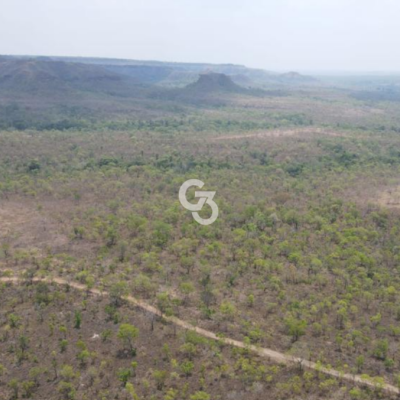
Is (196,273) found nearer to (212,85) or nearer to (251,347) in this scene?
(251,347)

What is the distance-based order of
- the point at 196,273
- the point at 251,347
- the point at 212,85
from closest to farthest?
the point at 251,347 < the point at 196,273 < the point at 212,85

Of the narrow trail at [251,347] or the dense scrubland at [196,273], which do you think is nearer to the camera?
the narrow trail at [251,347]

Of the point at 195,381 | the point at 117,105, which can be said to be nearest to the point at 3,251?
the point at 195,381

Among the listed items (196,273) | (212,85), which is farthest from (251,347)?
(212,85)

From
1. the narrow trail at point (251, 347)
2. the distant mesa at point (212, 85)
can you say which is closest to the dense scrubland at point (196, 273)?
the narrow trail at point (251, 347)

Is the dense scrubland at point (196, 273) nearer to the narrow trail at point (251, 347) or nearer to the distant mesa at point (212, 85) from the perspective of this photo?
the narrow trail at point (251, 347)

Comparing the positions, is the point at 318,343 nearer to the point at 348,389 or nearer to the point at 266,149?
the point at 348,389

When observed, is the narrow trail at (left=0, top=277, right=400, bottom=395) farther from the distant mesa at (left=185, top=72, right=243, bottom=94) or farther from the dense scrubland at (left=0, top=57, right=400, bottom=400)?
the distant mesa at (left=185, top=72, right=243, bottom=94)

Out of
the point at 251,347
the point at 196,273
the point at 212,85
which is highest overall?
the point at 212,85
